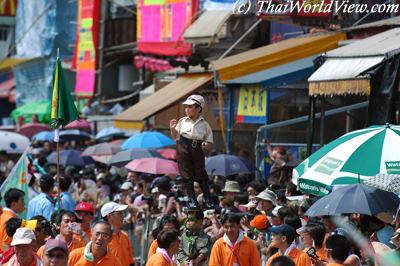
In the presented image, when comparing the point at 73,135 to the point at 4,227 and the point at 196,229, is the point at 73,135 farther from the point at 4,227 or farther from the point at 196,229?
the point at 196,229

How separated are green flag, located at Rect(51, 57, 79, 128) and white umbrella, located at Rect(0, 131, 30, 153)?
45.2ft

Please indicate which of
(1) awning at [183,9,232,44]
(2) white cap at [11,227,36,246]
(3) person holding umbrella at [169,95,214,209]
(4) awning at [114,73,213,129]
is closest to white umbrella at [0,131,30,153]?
(4) awning at [114,73,213,129]

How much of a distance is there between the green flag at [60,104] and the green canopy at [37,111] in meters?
24.8

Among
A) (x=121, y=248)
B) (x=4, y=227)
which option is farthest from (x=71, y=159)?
(x=121, y=248)

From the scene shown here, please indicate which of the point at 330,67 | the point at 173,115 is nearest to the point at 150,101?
the point at 173,115

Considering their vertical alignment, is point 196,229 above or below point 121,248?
above

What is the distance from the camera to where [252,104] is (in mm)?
19094

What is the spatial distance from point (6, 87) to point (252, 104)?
96.6ft

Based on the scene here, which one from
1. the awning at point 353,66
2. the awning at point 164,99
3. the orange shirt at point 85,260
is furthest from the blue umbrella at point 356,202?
the awning at point 164,99

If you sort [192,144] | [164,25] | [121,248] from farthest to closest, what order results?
1. [164,25]
2. [192,144]
3. [121,248]

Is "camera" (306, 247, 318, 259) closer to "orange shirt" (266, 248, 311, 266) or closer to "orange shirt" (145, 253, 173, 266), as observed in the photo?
"orange shirt" (266, 248, 311, 266)

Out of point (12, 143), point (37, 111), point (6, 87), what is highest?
point (12, 143)

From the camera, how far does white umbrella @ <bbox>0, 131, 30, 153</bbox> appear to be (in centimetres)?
2720

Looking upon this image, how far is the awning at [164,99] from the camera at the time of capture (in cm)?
2077
